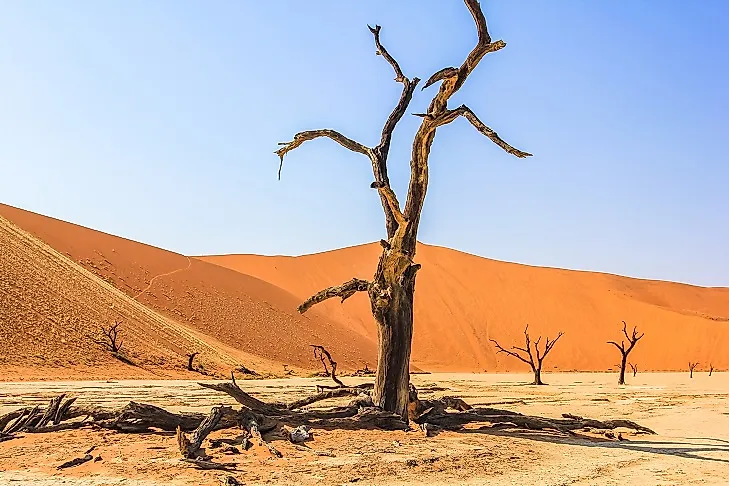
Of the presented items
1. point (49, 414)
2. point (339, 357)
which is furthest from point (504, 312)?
point (49, 414)

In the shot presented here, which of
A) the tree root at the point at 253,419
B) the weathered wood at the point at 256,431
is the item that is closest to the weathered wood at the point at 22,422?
the tree root at the point at 253,419

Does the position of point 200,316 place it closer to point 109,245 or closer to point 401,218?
point 109,245

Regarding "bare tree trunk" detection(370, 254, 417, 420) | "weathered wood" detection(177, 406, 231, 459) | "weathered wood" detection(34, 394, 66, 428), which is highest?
"bare tree trunk" detection(370, 254, 417, 420)

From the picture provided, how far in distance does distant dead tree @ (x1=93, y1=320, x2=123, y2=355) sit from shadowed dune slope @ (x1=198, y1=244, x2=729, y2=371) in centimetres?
2392

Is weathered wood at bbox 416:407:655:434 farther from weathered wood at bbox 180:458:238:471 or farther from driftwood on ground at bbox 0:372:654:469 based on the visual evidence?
weathered wood at bbox 180:458:238:471

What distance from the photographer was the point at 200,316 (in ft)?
144

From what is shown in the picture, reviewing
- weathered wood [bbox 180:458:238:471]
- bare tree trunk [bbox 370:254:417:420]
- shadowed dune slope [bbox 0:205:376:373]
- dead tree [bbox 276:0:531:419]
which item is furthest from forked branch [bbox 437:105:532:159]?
shadowed dune slope [bbox 0:205:376:373]

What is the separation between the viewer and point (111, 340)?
94.2ft

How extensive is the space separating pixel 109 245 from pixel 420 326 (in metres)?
25.2

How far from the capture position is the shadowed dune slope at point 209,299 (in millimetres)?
41750

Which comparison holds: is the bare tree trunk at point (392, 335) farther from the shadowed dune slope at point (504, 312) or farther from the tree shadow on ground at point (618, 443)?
the shadowed dune slope at point (504, 312)

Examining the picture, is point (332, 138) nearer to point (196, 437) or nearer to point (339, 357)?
Answer: point (196, 437)

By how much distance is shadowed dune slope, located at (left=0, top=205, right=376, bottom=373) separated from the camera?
4175cm

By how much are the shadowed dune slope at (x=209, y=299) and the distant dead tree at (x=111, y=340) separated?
3.06 meters
